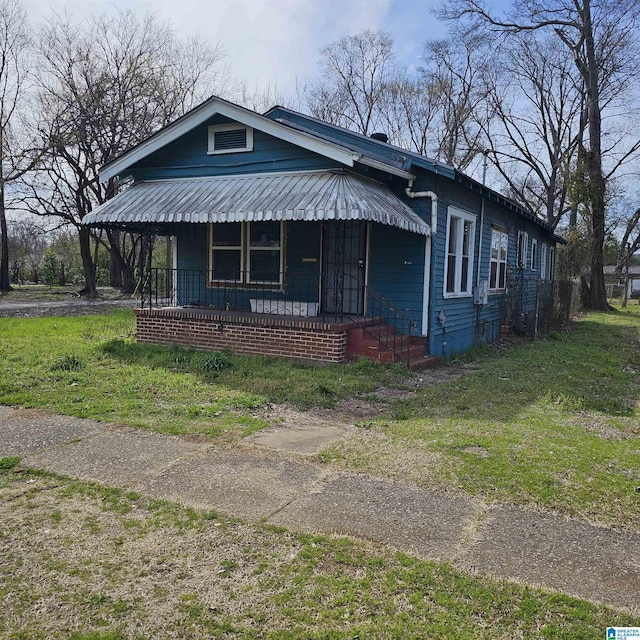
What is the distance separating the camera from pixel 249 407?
6191mm

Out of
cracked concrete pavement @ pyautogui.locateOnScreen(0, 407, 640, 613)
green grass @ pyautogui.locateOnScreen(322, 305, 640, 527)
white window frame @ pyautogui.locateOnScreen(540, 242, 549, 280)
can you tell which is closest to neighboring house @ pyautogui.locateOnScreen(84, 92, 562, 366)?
green grass @ pyautogui.locateOnScreen(322, 305, 640, 527)

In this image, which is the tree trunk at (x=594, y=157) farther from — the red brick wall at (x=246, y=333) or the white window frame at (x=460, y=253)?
the red brick wall at (x=246, y=333)

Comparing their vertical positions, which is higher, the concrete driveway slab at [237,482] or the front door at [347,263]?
the front door at [347,263]

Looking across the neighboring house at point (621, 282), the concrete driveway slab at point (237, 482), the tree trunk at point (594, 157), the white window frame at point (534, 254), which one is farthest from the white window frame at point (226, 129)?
the neighboring house at point (621, 282)

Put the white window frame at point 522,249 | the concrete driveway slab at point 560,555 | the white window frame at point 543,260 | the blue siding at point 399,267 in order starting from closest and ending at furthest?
1. the concrete driveway slab at point 560,555
2. the blue siding at point 399,267
3. the white window frame at point 522,249
4. the white window frame at point 543,260

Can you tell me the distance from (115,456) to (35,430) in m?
1.17

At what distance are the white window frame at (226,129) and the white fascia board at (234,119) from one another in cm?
29

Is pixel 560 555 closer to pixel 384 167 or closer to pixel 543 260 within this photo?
pixel 384 167

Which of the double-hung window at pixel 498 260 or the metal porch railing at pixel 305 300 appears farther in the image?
the double-hung window at pixel 498 260

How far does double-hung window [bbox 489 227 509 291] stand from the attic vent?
620 centimetres

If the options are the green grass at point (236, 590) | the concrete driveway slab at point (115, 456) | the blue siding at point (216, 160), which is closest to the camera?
the green grass at point (236, 590)

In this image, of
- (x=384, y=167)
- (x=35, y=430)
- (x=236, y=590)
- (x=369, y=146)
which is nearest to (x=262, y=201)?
(x=384, y=167)

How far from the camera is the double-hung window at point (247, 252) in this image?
10422 millimetres

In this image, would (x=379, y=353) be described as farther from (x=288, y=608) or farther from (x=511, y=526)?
(x=288, y=608)
